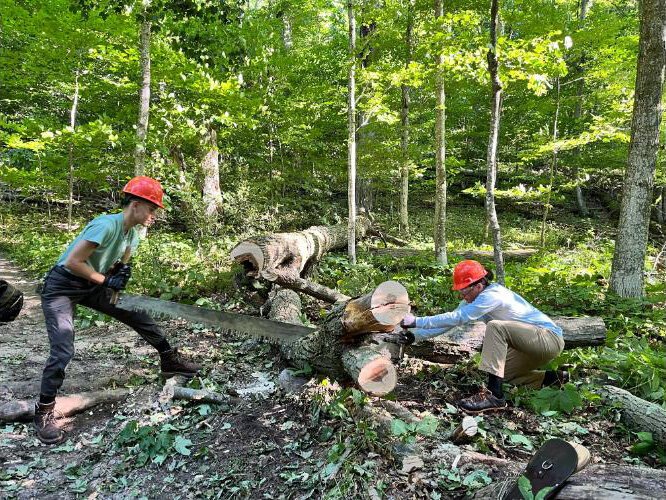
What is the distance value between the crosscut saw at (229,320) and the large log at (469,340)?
45.6 inches

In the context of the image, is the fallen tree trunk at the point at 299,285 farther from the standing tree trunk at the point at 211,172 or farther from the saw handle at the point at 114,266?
the standing tree trunk at the point at 211,172

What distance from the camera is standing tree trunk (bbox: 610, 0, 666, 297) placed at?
6.71 m

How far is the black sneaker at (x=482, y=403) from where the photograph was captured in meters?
3.76

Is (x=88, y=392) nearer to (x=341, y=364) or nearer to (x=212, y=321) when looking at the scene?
(x=212, y=321)

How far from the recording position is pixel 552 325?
171 inches

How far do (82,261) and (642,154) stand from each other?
7.90 metres

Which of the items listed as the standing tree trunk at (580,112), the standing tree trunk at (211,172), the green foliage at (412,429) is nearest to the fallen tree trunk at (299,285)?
the green foliage at (412,429)

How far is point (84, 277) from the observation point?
364 cm

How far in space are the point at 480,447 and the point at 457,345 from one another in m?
1.80

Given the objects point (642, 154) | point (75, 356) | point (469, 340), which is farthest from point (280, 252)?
point (642, 154)

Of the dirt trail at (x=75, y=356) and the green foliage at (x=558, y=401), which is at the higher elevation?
the green foliage at (x=558, y=401)

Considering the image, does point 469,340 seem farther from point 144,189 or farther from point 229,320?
point 144,189

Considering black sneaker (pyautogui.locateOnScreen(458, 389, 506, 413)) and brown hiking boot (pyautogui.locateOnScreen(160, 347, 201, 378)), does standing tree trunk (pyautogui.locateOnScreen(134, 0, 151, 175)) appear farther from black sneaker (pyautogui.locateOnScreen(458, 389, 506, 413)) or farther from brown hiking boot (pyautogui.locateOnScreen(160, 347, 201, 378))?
black sneaker (pyautogui.locateOnScreen(458, 389, 506, 413))

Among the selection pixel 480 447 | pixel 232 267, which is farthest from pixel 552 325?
pixel 232 267
